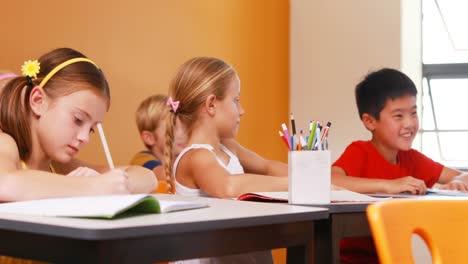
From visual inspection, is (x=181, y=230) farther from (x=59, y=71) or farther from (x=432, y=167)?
(x=432, y=167)

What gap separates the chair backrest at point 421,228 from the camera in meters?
0.92

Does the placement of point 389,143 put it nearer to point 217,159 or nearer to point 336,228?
point 217,159

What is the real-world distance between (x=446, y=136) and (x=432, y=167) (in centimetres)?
116

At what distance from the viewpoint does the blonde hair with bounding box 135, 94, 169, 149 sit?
10.6ft

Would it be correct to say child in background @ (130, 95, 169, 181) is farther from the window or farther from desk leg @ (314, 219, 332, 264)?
desk leg @ (314, 219, 332, 264)

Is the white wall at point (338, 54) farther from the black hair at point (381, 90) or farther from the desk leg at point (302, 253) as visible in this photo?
the desk leg at point (302, 253)

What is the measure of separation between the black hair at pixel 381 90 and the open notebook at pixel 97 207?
1721mm

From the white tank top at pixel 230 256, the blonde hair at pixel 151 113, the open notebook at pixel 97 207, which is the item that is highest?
the blonde hair at pixel 151 113

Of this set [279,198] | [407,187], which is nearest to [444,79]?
[407,187]

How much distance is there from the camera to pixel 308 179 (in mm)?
1713

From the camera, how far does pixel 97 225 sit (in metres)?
0.98

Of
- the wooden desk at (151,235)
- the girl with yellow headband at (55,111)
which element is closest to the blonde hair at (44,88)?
the girl with yellow headband at (55,111)

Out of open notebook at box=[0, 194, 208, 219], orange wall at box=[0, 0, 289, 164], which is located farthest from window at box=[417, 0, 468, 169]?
open notebook at box=[0, 194, 208, 219]

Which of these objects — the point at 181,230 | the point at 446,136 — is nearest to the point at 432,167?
the point at 446,136
